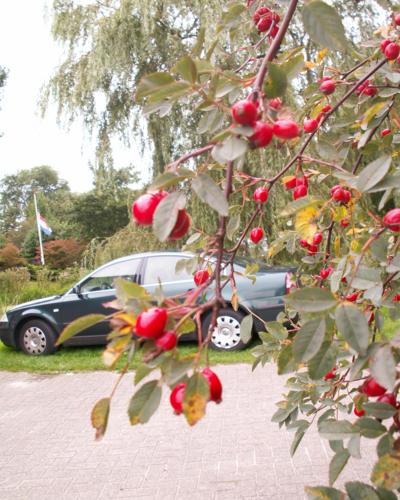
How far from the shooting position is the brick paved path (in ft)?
8.95

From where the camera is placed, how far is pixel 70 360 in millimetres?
5766

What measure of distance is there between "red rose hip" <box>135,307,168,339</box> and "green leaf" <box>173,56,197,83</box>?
33 cm

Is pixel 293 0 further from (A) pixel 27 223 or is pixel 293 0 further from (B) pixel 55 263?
(A) pixel 27 223

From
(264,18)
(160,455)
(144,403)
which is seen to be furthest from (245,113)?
(160,455)

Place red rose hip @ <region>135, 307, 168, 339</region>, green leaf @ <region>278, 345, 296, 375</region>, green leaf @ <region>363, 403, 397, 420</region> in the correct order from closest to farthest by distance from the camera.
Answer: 1. red rose hip @ <region>135, 307, 168, 339</region>
2. green leaf @ <region>363, 403, 397, 420</region>
3. green leaf @ <region>278, 345, 296, 375</region>

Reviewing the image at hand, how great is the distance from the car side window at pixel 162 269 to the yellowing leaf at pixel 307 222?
4.46 meters

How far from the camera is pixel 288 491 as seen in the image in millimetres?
2627

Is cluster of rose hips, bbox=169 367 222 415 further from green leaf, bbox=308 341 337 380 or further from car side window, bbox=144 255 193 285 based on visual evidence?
car side window, bbox=144 255 193 285

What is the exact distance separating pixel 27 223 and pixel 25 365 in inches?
1333

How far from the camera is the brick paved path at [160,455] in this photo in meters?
2.73

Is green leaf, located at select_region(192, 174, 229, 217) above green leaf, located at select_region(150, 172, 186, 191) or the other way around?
the other way around

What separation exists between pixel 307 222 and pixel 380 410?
18.7 inches

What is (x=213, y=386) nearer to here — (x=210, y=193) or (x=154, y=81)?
(x=210, y=193)

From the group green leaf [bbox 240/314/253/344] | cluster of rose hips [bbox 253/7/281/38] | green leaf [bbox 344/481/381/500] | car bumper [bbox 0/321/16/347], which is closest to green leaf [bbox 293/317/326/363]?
green leaf [bbox 344/481/381/500]
